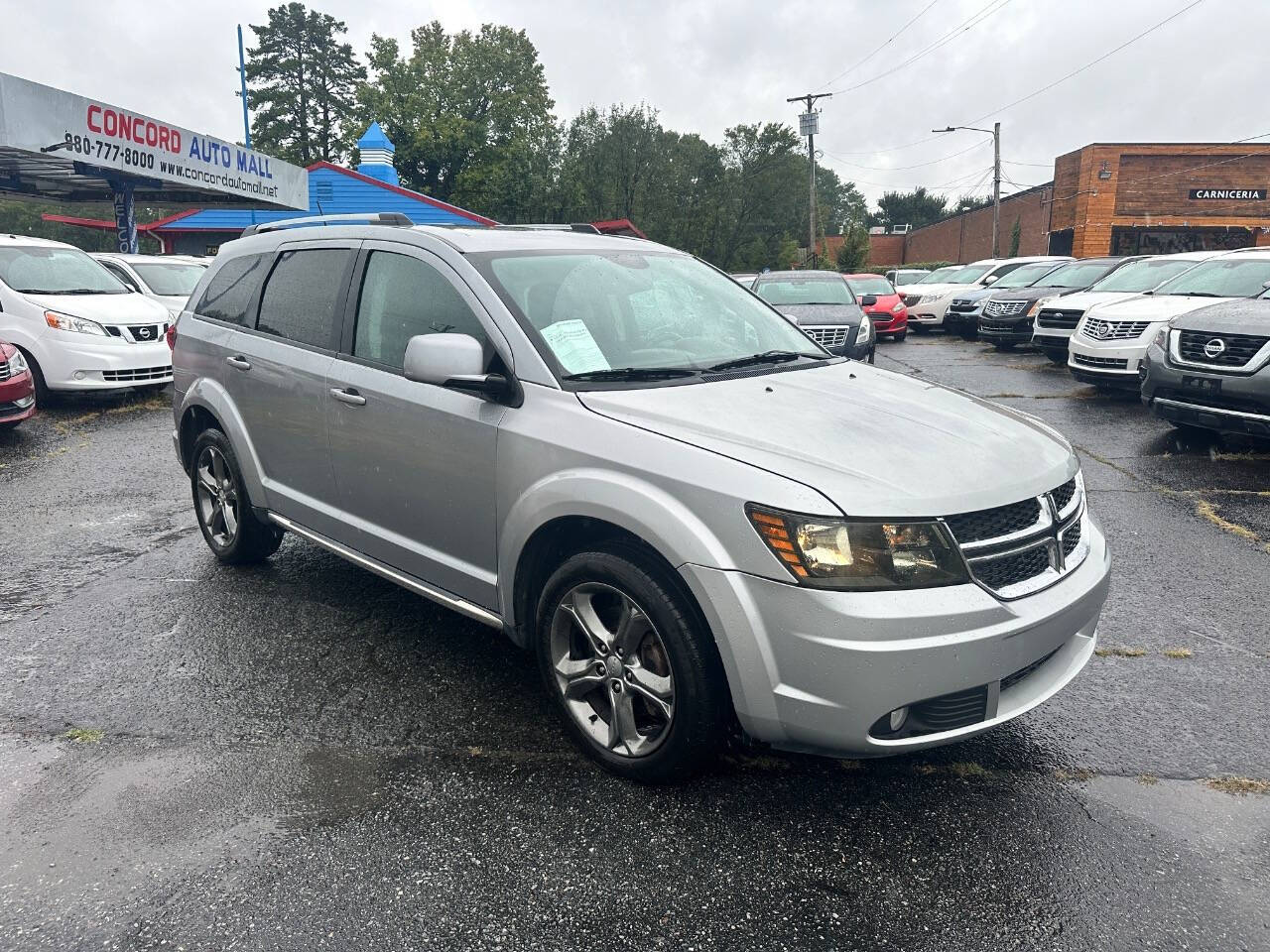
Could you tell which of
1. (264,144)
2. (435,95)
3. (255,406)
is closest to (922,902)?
(255,406)

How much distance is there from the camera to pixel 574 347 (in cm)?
336

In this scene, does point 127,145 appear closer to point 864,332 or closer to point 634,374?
point 864,332

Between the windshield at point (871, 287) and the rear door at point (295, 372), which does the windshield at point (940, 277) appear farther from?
the rear door at point (295, 372)

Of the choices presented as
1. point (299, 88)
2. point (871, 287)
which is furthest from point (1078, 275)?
point (299, 88)

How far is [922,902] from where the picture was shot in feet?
8.11

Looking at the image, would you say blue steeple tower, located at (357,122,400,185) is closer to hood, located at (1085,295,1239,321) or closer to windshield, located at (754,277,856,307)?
windshield, located at (754,277,856,307)

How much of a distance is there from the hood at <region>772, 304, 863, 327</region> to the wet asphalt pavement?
293 inches

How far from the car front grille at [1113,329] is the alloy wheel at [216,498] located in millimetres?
9965

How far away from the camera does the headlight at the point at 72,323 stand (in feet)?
34.3

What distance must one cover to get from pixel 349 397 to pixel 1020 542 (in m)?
2.69

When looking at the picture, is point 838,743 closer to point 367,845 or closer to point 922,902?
point 922,902

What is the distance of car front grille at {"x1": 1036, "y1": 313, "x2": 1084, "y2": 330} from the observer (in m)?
13.6

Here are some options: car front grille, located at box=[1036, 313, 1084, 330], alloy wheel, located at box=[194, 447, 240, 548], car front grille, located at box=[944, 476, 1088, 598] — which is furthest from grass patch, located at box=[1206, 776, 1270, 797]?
car front grille, located at box=[1036, 313, 1084, 330]

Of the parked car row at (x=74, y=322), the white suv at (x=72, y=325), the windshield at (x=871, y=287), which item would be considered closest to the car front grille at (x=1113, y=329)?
the windshield at (x=871, y=287)
